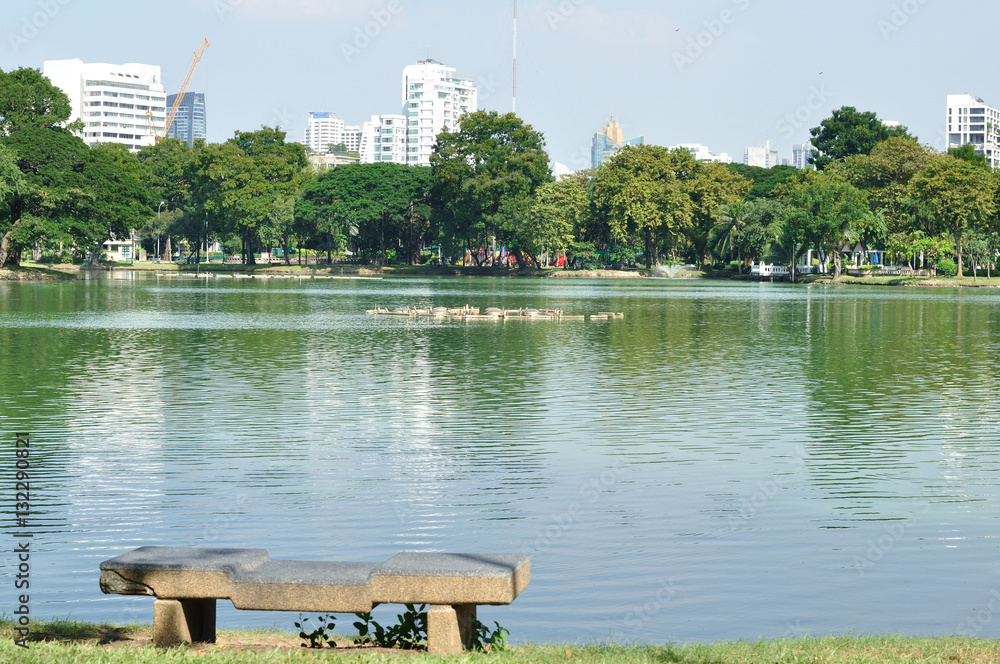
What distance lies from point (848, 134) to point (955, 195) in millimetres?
50194

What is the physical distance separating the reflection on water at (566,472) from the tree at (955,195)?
75510 mm

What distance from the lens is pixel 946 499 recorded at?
13.5 meters

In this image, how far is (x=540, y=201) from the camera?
13000 cm

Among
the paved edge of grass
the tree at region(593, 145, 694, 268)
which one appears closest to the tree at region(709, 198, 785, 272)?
the tree at region(593, 145, 694, 268)

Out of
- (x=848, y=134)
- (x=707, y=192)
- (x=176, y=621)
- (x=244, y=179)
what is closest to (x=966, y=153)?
(x=848, y=134)

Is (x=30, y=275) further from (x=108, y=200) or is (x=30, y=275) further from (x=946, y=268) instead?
(x=946, y=268)

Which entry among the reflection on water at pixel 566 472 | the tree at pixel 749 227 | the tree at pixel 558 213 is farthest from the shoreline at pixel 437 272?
the reflection on water at pixel 566 472

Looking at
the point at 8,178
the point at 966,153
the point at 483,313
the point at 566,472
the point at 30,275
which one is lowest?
the point at 566,472

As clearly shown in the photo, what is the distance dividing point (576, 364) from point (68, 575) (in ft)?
68.7

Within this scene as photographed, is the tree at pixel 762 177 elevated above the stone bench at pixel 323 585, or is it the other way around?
the tree at pixel 762 177

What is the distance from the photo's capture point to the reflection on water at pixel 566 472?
9.78 meters

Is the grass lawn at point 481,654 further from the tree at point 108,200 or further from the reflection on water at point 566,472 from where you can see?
the tree at point 108,200

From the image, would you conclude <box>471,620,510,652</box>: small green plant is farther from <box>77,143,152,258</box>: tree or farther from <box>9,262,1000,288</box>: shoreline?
<box>9,262,1000,288</box>: shoreline

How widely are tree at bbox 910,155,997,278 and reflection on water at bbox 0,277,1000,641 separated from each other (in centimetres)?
7551
